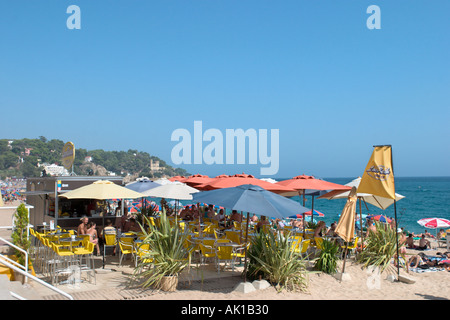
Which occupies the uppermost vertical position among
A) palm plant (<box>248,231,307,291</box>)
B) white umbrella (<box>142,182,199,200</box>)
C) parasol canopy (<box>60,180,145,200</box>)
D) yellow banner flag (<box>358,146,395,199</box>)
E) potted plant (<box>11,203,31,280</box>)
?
yellow banner flag (<box>358,146,395,199</box>)

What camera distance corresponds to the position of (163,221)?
7.34m

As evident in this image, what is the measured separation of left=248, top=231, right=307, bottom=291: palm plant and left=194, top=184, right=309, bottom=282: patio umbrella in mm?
450

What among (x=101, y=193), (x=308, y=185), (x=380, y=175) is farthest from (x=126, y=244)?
(x=380, y=175)

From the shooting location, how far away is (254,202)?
23.8 ft

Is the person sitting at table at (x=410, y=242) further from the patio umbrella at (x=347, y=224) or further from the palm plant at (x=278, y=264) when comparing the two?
the palm plant at (x=278, y=264)

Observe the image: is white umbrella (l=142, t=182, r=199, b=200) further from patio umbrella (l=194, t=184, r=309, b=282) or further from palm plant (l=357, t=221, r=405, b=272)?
palm plant (l=357, t=221, r=405, b=272)

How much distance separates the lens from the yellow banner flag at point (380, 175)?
28.3 feet

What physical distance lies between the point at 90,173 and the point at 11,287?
7.70 meters

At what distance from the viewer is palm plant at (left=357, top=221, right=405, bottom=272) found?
9.56 m

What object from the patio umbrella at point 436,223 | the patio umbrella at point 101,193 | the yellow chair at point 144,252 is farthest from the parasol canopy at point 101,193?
the patio umbrella at point 436,223

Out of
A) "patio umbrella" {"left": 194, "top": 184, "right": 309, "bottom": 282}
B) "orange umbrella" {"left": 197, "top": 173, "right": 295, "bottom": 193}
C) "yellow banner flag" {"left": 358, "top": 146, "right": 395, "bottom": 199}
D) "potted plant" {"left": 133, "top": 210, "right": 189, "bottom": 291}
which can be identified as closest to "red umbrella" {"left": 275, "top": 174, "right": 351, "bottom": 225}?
"orange umbrella" {"left": 197, "top": 173, "right": 295, "bottom": 193}

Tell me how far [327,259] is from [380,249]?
5.87ft
